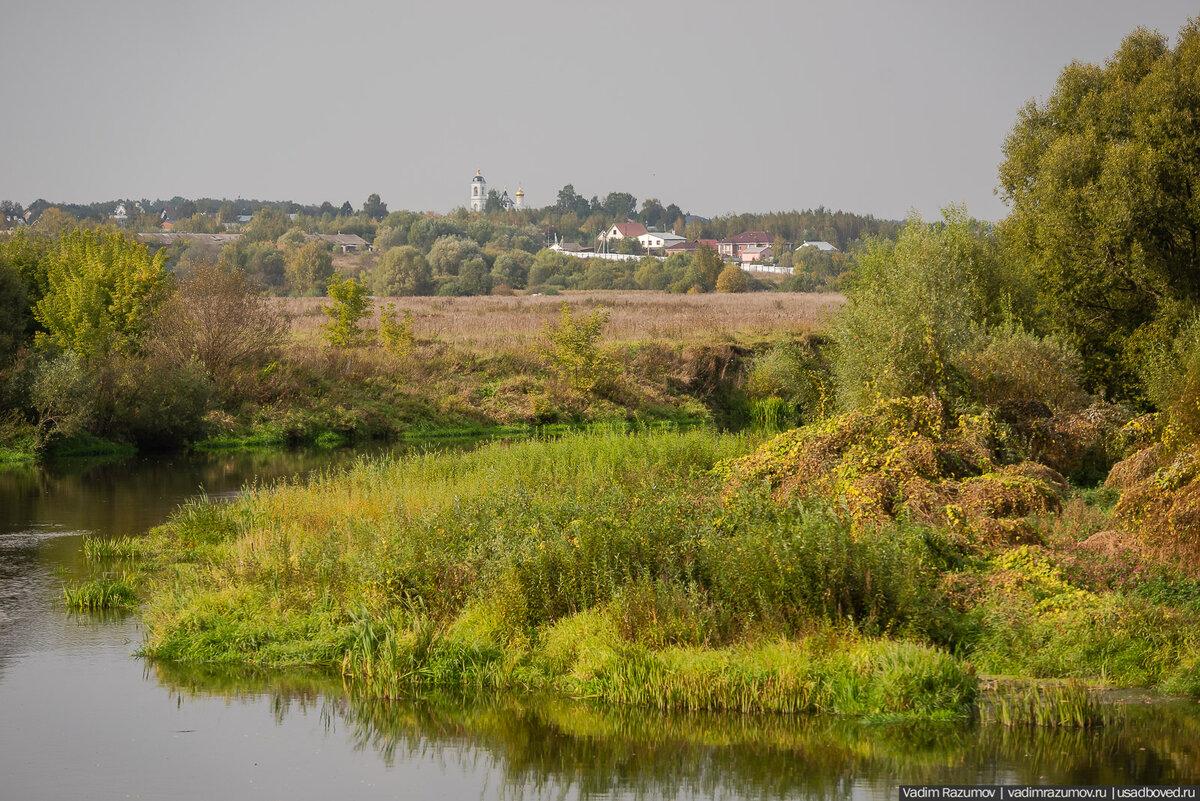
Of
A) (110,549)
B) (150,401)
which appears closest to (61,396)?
(150,401)

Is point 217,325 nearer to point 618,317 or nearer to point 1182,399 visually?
point 618,317

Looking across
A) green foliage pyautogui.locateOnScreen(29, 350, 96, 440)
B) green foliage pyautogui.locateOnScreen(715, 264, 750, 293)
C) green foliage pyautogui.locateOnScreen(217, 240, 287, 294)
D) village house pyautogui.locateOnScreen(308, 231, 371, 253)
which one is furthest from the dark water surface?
village house pyautogui.locateOnScreen(308, 231, 371, 253)

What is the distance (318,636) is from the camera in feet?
46.7

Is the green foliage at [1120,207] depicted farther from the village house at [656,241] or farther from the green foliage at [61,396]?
the village house at [656,241]

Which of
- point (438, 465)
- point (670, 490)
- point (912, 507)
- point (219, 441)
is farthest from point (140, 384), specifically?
point (912, 507)

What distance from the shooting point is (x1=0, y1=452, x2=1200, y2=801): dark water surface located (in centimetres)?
1014

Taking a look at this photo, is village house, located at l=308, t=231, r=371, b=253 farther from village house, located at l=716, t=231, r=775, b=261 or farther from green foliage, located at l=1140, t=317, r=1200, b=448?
green foliage, located at l=1140, t=317, r=1200, b=448

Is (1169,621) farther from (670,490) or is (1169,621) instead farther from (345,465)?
(345,465)

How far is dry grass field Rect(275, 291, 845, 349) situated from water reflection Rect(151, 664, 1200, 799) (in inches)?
1564

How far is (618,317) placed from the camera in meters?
65.8

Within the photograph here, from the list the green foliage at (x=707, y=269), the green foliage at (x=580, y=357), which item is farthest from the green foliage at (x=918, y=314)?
the green foliage at (x=707, y=269)

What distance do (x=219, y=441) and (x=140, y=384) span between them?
11.3 feet

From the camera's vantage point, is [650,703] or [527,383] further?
[527,383]

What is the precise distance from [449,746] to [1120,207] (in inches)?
935
